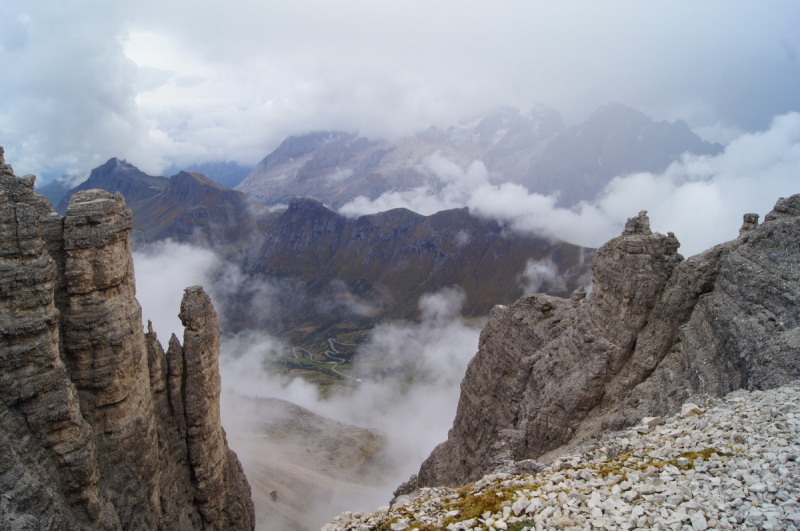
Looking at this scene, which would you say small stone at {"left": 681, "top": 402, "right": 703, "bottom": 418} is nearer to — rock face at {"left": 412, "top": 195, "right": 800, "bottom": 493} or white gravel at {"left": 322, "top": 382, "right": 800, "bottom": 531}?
white gravel at {"left": 322, "top": 382, "right": 800, "bottom": 531}

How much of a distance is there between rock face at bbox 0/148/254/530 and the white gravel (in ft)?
74.4

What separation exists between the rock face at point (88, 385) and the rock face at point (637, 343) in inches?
1308

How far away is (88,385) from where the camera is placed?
117 ft

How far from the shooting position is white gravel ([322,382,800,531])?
14.0 metres

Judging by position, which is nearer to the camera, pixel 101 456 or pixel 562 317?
pixel 101 456

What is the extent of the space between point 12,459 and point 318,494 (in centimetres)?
8414

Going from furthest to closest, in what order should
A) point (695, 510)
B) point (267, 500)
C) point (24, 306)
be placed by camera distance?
1. point (267, 500)
2. point (24, 306)
3. point (695, 510)

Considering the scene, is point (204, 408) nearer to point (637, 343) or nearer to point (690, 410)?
point (690, 410)

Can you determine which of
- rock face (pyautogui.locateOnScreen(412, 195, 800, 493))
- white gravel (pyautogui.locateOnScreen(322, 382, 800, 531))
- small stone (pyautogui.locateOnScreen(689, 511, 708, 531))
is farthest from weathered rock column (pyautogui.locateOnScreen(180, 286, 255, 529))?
small stone (pyautogui.locateOnScreen(689, 511, 708, 531))

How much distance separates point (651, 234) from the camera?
45.0 metres

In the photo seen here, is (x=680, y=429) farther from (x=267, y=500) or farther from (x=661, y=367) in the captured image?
(x=267, y=500)

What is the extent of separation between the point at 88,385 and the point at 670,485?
41417 millimetres

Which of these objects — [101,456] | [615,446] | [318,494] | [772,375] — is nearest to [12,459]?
[101,456]

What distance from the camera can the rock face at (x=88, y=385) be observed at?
29.3m
